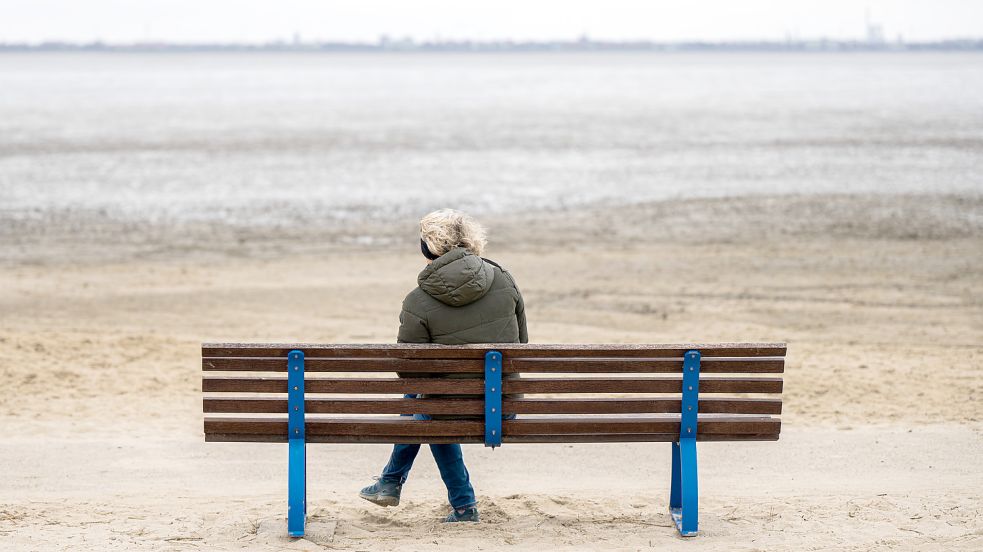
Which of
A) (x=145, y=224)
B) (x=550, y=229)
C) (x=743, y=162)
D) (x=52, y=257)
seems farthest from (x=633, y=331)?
(x=743, y=162)

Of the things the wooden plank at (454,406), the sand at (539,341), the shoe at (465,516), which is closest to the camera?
the wooden plank at (454,406)

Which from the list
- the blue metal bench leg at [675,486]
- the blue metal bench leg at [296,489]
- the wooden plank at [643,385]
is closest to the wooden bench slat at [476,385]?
the wooden plank at [643,385]

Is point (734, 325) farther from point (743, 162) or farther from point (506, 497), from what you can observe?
point (743, 162)

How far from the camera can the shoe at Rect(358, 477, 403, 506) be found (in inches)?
196

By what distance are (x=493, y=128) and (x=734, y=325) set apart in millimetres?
30898

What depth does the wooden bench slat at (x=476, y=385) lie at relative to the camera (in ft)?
14.9

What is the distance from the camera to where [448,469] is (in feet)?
16.2

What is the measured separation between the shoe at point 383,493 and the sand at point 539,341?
98 mm

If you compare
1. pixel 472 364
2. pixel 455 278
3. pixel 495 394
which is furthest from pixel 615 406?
pixel 455 278

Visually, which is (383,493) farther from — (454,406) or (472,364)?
(472,364)

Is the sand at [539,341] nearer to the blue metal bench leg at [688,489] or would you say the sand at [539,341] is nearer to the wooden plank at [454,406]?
the blue metal bench leg at [688,489]

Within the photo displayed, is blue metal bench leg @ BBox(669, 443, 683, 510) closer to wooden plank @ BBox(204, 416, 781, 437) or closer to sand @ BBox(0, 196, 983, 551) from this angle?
sand @ BBox(0, 196, 983, 551)

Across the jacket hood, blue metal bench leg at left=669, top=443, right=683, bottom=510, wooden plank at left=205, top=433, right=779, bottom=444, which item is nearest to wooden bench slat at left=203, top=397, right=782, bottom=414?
wooden plank at left=205, top=433, right=779, bottom=444

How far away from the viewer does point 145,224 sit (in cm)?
1888
